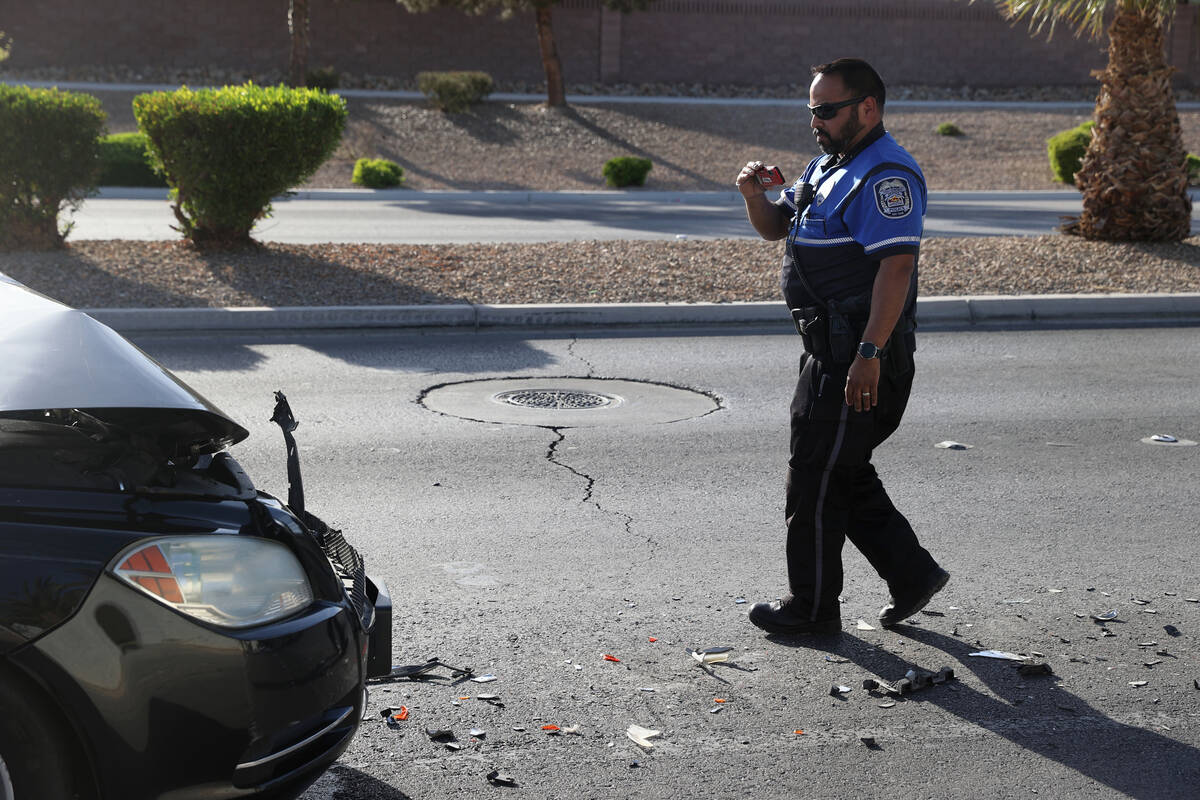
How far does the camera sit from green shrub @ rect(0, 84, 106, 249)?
12438 mm

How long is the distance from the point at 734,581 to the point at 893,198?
5.74 feet

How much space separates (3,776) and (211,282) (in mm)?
9457

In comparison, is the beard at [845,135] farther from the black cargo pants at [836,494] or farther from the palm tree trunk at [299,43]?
the palm tree trunk at [299,43]

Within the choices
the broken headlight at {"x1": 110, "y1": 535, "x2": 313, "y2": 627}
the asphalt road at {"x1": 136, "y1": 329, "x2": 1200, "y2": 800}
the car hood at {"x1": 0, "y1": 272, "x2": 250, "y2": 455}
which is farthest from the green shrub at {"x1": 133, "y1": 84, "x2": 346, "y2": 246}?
the broken headlight at {"x1": 110, "y1": 535, "x2": 313, "y2": 627}

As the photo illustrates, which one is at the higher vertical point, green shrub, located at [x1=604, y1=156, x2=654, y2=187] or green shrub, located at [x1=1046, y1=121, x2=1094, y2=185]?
green shrub, located at [x1=1046, y1=121, x2=1094, y2=185]

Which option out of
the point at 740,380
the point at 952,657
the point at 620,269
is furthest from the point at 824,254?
the point at 620,269

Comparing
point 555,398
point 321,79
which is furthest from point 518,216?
point 321,79

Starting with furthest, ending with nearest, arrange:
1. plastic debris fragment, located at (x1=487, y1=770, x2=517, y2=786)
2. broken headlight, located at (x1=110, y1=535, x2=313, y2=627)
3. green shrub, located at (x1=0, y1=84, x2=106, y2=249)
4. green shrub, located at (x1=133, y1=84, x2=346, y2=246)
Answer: green shrub, located at (x1=0, y1=84, x2=106, y2=249), green shrub, located at (x1=133, y1=84, x2=346, y2=246), plastic debris fragment, located at (x1=487, y1=770, x2=517, y2=786), broken headlight, located at (x1=110, y1=535, x2=313, y2=627)

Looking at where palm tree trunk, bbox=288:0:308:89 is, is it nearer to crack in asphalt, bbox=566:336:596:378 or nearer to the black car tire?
crack in asphalt, bbox=566:336:596:378

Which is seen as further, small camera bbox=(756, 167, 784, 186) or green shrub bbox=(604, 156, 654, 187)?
green shrub bbox=(604, 156, 654, 187)

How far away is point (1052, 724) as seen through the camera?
4.13 meters

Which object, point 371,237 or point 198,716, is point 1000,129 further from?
point 198,716

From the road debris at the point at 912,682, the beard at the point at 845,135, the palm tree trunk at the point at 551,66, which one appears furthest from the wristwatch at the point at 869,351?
the palm tree trunk at the point at 551,66

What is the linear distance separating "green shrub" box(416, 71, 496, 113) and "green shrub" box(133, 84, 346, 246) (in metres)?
20.3
